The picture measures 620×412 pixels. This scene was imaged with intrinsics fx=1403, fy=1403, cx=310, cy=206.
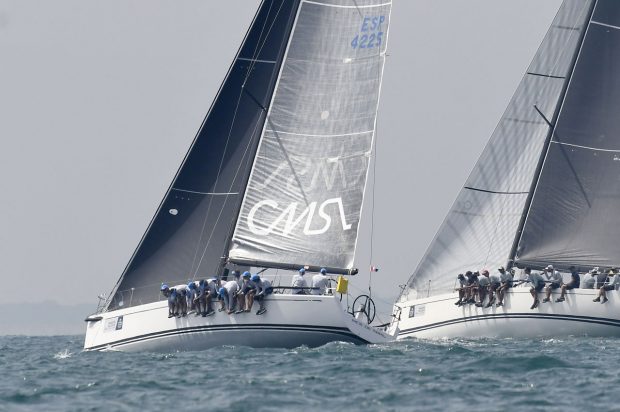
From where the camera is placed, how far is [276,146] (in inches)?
1251

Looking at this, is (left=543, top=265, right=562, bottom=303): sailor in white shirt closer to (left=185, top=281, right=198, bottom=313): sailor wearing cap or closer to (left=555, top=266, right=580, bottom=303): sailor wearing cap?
(left=555, top=266, right=580, bottom=303): sailor wearing cap

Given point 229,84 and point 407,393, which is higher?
point 229,84

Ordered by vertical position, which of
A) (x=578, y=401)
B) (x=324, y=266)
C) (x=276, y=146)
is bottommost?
(x=578, y=401)

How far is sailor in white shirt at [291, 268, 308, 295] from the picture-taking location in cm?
2969

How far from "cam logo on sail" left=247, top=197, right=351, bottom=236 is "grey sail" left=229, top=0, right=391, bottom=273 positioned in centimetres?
2

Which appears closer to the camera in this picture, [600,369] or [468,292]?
[600,369]

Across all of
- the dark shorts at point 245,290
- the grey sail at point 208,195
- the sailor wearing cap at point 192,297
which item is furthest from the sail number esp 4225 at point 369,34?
the sailor wearing cap at point 192,297

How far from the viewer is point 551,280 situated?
117 feet

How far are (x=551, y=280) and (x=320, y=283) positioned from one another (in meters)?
8.00

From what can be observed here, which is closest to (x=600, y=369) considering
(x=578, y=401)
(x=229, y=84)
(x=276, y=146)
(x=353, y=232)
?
(x=578, y=401)

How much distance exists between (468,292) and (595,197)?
4369 millimetres

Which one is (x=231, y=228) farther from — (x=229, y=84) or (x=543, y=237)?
(x=543, y=237)

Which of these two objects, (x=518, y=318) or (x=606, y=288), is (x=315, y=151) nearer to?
(x=518, y=318)

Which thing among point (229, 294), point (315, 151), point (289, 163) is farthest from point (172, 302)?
point (315, 151)
